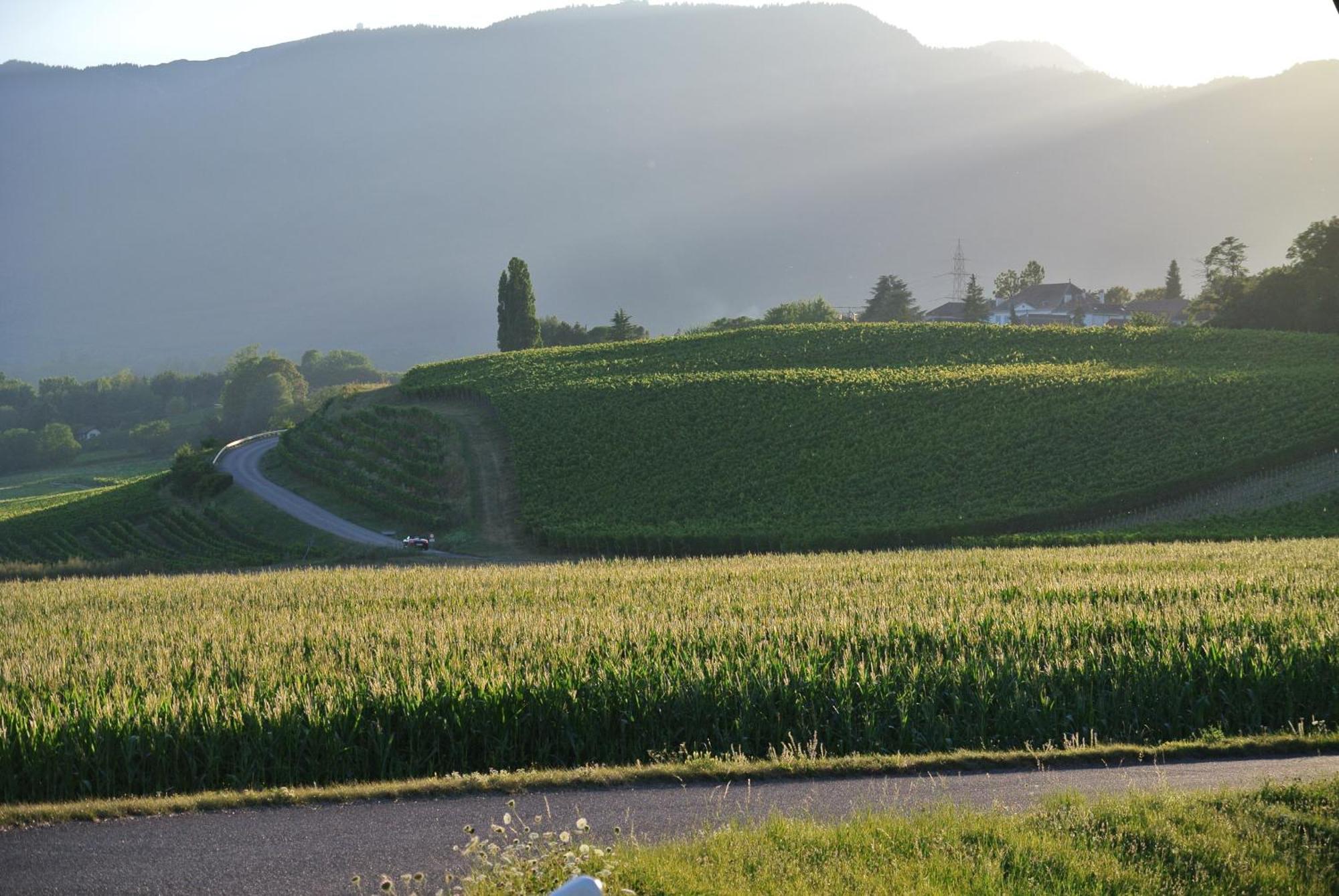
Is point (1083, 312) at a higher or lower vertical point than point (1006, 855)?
higher

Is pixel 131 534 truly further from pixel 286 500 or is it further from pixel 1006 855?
pixel 1006 855

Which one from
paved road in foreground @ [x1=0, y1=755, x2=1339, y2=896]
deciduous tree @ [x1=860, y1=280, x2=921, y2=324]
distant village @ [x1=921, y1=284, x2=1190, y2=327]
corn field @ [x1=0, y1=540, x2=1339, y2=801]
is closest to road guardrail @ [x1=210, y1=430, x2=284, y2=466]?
corn field @ [x1=0, y1=540, x2=1339, y2=801]

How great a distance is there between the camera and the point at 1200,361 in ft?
255

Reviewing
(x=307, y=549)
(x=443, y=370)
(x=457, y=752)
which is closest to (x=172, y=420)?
(x=443, y=370)

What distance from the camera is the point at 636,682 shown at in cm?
1413

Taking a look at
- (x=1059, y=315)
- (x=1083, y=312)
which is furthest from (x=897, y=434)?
(x=1059, y=315)

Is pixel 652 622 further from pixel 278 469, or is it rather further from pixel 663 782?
pixel 278 469

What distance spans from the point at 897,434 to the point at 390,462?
33.7 m

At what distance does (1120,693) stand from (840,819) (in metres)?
6.54

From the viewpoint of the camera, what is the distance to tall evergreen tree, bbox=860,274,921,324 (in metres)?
155

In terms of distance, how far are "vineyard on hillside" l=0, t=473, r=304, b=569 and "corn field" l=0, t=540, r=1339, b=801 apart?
3999cm

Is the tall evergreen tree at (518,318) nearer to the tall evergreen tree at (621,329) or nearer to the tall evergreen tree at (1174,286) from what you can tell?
the tall evergreen tree at (621,329)

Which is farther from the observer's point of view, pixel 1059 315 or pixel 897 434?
pixel 1059 315

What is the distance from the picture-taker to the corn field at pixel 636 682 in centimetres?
1295
